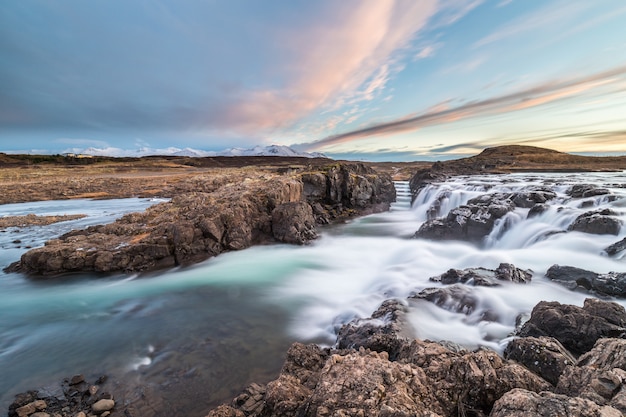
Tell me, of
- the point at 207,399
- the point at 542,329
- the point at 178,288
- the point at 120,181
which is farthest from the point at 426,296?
the point at 120,181

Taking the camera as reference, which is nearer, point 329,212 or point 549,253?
point 549,253

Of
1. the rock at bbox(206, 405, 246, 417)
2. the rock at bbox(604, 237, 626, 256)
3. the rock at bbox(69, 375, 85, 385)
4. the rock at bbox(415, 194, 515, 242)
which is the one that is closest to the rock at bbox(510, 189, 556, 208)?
the rock at bbox(415, 194, 515, 242)

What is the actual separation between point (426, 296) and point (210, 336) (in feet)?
25.5

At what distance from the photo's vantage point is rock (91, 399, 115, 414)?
688 centimetres

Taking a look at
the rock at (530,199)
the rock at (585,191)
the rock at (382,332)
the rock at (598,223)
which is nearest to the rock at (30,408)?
the rock at (382,332)

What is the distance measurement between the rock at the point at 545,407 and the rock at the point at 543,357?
191 centimetres

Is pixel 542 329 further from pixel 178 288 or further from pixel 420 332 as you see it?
pixel 178 288

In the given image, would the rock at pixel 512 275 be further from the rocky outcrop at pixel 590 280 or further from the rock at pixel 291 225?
the rock at pixel 291 225

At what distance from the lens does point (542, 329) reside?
727cm

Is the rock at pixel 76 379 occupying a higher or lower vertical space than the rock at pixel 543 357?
lower

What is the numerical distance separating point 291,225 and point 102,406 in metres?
16.1

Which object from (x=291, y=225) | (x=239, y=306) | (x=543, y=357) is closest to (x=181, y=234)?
(x=239, y=306)

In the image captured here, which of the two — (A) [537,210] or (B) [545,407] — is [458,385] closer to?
(B) [545,407]

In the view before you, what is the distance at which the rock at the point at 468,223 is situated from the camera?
19.9 m
